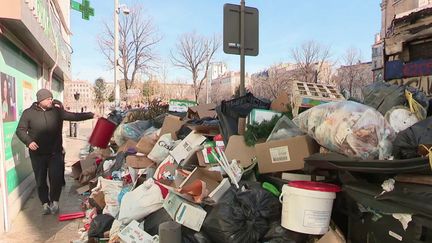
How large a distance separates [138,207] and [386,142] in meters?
2.36

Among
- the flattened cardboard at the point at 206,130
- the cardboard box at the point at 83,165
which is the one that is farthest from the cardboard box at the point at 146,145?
the cardboard box at the point at 83,165

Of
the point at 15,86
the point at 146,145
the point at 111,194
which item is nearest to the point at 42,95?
the point at 15,86

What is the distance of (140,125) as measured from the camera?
7559 millimetres

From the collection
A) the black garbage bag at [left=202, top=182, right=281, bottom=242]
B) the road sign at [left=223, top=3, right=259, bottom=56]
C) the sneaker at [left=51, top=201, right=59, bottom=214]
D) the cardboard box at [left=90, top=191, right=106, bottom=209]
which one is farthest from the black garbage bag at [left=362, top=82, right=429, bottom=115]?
the sneaker at [left=51, top=201, right=59, bottom=214]

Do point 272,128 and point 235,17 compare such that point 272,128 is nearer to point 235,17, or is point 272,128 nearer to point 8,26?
point 235,17

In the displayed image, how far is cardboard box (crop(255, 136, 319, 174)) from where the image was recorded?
133 inches

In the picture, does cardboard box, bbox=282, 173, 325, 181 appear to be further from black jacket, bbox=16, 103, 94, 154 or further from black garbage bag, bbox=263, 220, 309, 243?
black jacket, bbox=16, 103, 94, 154

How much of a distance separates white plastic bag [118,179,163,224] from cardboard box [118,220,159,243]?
12 cm

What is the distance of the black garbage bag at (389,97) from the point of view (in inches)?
120

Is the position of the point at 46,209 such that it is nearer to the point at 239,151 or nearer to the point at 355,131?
the point at 239,151

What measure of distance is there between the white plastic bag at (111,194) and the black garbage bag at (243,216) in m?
1.92

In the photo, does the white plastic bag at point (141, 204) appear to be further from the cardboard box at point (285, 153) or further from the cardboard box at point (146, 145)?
the cardboard box at point (146, 145)

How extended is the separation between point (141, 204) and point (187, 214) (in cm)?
86

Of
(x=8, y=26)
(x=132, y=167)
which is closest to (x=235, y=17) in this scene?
(x=132, y=167)
